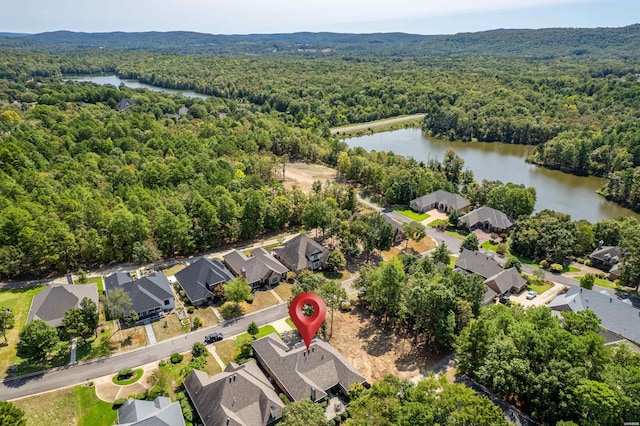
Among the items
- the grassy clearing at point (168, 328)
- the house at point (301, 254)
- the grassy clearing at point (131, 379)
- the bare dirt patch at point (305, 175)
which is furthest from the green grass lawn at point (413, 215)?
the grassy clearing at point (131, 379)

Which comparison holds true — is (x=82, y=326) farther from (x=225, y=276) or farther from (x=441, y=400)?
(x=441, y=400)

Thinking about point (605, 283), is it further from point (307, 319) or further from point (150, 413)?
point (150, 413)

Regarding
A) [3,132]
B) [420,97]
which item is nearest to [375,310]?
[3,132]

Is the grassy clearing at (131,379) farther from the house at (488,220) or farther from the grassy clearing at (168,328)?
the house at (488,220)

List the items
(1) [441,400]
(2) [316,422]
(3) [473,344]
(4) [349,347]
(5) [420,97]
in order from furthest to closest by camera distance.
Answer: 1. (5) [420,97]
2. (4) [349,347]
3. (3) [473,344]
4. (2) [316,422]
5. (1) [441,400]

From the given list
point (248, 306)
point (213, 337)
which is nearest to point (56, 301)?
point (213, 337)

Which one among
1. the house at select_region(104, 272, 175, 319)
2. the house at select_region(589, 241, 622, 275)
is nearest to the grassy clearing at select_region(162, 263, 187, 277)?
the house at select_region(104, 272, 175, 319)

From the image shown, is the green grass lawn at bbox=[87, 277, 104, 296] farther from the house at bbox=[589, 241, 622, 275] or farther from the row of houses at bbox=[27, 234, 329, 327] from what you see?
the house at bbox=[589, 241, 622, 275]
